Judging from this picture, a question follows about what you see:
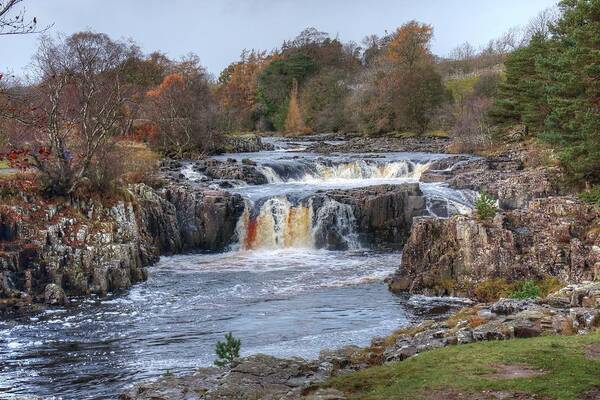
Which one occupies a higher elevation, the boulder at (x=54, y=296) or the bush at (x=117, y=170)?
the bush at (x=117, y=170)

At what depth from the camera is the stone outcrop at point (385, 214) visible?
104ft

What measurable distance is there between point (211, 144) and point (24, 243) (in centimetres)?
3267

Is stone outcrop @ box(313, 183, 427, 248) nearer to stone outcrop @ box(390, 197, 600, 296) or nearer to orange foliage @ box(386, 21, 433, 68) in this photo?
stone outcrop @ box(390, 197, 600, 296)

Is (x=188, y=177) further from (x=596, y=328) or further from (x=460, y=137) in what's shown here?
(x=596, y=328)

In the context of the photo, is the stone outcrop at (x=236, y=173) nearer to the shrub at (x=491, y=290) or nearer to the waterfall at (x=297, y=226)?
the waterfall at (x=297, y=226)

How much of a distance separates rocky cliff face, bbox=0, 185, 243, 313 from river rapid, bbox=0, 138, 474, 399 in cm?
96

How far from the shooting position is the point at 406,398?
9164mm

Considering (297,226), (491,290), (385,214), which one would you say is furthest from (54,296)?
(385,214)

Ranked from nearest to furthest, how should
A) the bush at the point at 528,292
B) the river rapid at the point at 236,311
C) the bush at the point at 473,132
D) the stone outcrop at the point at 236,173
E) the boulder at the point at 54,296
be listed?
the river rapid at the point at 236,311 < the bush at the point at 528,292 < the boulder at the point at 54,296 < the stone outcrop at the point at 236,173 < the bush at the point at 473,132

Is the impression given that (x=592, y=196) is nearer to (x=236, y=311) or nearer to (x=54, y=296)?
(x=236, y=311)

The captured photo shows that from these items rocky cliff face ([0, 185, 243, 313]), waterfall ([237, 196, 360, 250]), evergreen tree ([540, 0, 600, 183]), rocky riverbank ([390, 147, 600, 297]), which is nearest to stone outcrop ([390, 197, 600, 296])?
rocky riverbank ([390, 147, 600, 297])

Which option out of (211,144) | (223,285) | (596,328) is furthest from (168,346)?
(211,144)

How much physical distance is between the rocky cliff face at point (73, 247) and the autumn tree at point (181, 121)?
2246 cm

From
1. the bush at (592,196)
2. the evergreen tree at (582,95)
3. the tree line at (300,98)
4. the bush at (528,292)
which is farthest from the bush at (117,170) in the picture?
the evergreen tree at (582,95)
